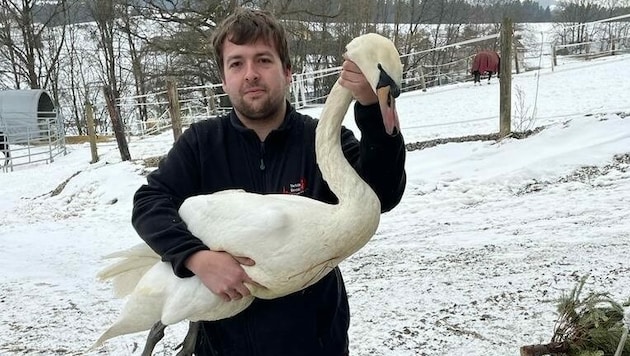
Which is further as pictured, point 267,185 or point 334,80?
point 334,80

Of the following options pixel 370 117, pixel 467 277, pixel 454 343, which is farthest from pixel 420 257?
pixel 370 117

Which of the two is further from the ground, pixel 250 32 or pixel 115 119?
pixel 250 32

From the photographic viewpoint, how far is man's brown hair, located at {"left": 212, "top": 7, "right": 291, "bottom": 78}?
76.9 inches

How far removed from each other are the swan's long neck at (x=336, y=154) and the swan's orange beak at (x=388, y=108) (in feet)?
0.54

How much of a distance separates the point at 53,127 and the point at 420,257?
18.7m

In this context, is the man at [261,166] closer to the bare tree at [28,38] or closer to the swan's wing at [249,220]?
the swan's wing at [249,220]

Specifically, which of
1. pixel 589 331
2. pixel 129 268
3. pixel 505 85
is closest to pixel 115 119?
pixel 505 85

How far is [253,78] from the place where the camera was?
6.31ft

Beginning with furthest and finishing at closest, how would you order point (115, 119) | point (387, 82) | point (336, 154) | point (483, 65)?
point (483, 65), point (115, 119), point (336, 154), point (387, 82)

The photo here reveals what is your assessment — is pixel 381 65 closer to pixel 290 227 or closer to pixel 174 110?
pixel 290 227

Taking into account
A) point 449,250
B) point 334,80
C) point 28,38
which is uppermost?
point 28,38

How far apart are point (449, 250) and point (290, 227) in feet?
12.1

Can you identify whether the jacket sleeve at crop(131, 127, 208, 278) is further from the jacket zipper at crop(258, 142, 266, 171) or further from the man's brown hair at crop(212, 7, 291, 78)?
the man's brown hair at crop(212, 7, 291, 78)

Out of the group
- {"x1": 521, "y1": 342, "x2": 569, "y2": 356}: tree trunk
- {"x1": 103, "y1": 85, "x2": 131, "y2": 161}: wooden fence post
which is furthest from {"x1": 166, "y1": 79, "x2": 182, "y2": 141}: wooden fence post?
{"x1": 521, "y1": 342, "x2": 569, "y2": 356}: tree trunk
